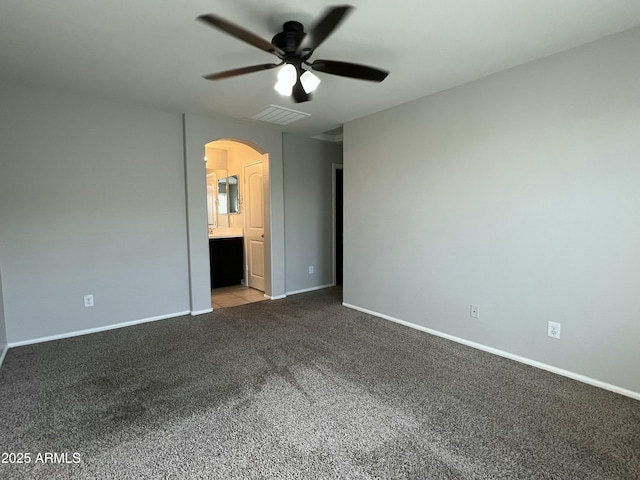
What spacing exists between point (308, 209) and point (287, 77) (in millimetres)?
3015

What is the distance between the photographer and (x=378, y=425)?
1847 mm

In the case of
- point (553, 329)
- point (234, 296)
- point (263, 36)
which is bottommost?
point (234, 296)

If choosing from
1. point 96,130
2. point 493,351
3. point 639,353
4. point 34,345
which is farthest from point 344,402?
point 96,130

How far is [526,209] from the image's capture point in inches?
99.9

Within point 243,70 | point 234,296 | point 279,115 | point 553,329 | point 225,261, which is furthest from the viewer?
point 225,261

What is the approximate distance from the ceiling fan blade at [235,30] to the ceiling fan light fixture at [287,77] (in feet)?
0.36

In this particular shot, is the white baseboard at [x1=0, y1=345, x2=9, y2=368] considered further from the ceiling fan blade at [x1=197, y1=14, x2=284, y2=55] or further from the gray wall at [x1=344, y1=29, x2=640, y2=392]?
the gray wall at [x1=344, y1=29, x2=640, y2=392]

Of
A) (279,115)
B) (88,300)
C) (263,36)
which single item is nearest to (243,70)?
(263,36)

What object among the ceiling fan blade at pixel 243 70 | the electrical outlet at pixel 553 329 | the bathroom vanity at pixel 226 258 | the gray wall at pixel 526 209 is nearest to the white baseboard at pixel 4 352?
the bathroom vanity at pixel 226 258

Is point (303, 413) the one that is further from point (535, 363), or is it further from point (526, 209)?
point (526, 209)

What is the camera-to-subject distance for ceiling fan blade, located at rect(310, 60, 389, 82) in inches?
76.0

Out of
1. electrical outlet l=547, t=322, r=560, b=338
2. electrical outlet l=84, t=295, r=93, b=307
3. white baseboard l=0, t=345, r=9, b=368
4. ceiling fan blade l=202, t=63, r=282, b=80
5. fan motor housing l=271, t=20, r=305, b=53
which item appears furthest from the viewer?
electrical outlet l=84, t=295, r=93, b=307

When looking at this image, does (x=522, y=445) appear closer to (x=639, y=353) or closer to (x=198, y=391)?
(x=639, y=353)

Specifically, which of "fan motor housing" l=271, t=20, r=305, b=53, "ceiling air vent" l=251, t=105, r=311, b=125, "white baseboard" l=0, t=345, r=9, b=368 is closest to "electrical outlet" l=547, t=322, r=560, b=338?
"fan motor housing" l=271, t=20, r=305, b=53
